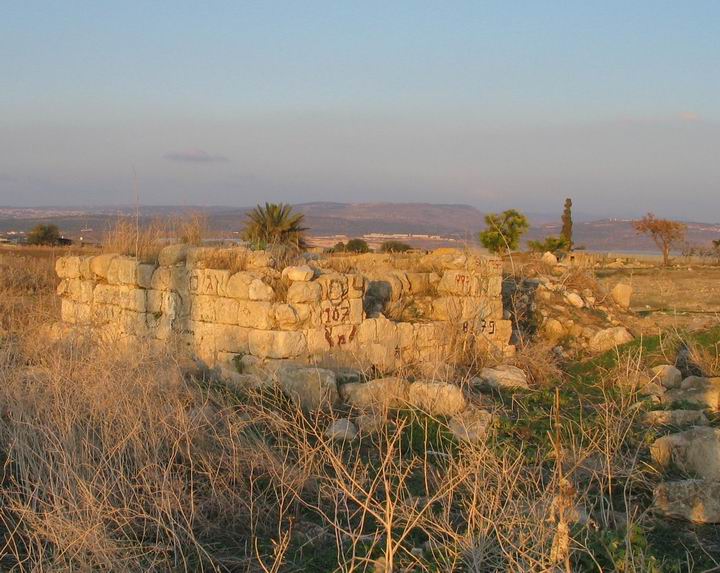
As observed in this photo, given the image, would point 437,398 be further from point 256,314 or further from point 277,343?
point 256,314

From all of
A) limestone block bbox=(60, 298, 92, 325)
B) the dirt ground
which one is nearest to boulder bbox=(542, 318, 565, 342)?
the dirt ground

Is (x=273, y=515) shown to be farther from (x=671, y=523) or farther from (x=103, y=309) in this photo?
(x=103, y=309)

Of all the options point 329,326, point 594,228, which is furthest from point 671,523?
point 594,228

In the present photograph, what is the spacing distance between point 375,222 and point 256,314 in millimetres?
35152

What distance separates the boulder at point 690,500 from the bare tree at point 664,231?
3326 cm

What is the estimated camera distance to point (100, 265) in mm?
10852

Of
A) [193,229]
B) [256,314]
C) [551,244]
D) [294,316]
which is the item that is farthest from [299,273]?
[551,244]

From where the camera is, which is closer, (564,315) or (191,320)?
(191,320)

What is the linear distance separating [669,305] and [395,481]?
11346 mm

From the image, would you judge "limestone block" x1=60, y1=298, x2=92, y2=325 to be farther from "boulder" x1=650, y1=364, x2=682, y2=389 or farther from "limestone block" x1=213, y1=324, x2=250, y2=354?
"boulder" x1=650, y1=364, x2=682, y2=389

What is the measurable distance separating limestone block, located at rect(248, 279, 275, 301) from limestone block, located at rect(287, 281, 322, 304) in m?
0.20

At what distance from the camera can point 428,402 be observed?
6.71 metres

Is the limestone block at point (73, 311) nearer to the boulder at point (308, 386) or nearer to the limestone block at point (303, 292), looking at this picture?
the limestone block at point (303, 292)

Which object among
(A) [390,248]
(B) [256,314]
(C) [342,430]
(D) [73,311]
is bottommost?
(C) [342,430]
